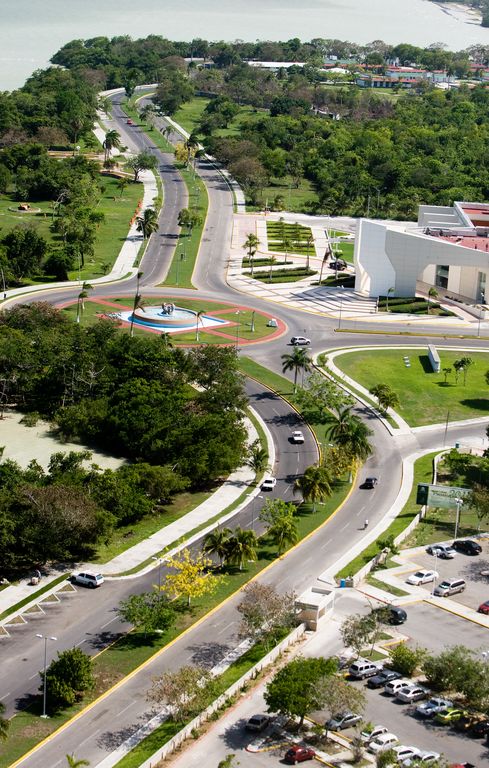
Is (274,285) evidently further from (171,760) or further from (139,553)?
(171,760)

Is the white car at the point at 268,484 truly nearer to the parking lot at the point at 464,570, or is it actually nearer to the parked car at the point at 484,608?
the parking lot at the point at 464,570

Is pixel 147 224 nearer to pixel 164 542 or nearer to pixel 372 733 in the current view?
pixel 164 542

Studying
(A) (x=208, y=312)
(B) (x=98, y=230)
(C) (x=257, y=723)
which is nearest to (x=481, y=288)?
(A) (x=208, y=312)

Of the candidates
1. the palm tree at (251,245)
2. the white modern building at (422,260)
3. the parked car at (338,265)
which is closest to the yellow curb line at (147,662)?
the white modern building at (422,260)

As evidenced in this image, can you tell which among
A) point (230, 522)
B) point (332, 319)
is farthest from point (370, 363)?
point (230, 522)

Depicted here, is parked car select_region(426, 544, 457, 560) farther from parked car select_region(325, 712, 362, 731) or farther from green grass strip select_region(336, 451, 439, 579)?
parked car select_region(325, 712, 362, 731)
